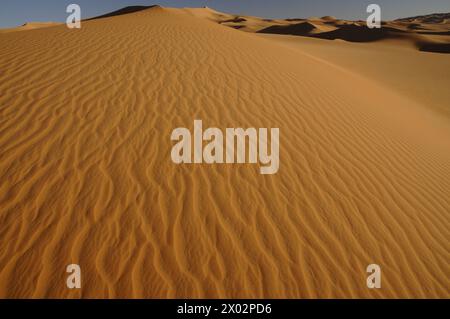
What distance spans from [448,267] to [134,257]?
352 centimetres

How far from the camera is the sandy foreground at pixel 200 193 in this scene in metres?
2.97

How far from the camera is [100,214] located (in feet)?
11.1

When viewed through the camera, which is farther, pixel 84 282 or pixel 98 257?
pixel 98 257

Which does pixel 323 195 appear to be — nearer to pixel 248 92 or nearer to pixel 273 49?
pixel 248 92

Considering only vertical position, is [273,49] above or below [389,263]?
above

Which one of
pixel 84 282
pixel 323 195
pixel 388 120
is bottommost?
pixel 84 282

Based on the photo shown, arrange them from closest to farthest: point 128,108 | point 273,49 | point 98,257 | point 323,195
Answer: point 98,257 → point 323,195 → point 128,108 → point 273,49

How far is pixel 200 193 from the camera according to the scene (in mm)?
3840

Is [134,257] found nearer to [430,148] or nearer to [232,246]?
[232,246]

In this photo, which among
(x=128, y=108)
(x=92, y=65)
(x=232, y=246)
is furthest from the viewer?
(x=92, y=65)

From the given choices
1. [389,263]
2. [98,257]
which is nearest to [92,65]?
[98,257]

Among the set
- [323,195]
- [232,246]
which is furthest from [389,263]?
[232,246]

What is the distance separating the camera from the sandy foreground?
2.97 metres

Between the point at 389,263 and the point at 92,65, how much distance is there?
711cm
